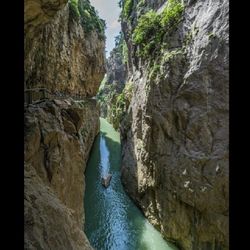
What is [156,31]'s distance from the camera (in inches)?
744

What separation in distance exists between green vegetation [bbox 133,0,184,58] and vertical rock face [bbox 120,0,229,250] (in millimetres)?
194

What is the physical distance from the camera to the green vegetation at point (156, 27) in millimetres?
17141

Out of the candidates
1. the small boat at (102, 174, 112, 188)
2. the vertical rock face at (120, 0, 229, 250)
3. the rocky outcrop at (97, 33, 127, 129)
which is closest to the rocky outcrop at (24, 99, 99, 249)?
the vertical rock face at (120, 0, 229, 250)

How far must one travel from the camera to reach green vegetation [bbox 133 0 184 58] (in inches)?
675

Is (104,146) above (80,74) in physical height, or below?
below

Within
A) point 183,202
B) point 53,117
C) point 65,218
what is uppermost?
point 53,117

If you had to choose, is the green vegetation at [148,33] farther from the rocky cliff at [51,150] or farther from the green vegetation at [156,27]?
the rocky cliff at [51,150]

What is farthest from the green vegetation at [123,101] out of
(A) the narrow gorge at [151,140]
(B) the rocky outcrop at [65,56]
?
(A) the narrow gorge at [151,140]

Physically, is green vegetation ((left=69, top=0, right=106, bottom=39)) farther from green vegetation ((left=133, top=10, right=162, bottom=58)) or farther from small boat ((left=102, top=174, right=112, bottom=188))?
small boat ((left=102, top=174, right=112, bottom=188))

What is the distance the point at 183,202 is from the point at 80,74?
2122cm

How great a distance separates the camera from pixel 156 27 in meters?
18.9

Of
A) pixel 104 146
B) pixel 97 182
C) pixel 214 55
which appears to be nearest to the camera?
pixel 214 55

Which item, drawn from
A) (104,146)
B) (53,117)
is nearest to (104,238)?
(53,117)
